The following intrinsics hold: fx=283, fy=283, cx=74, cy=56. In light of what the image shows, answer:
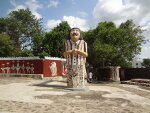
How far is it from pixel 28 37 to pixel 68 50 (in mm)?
44236

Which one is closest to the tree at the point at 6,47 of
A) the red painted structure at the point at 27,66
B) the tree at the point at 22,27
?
the tree at the point at 22,27

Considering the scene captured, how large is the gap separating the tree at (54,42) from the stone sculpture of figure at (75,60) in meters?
30.8

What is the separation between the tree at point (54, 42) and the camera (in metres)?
51.3

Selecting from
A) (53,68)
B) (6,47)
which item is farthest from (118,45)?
(6,47)

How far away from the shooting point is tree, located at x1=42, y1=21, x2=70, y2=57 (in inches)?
2020

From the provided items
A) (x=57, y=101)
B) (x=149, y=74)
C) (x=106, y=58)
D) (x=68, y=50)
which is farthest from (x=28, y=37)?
(x=57, y=101)

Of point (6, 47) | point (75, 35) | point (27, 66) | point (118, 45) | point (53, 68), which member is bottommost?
point (53, 68)

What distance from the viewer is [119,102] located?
15125 mm

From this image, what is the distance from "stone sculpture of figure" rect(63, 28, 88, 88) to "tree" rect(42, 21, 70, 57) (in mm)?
30845

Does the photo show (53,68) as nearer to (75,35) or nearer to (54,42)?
(75,35)

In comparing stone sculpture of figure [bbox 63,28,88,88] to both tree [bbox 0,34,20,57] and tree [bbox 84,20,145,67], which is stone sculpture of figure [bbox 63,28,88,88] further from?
tree [bbox 0,34,20,57]

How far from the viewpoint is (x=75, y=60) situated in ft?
Result: 65.0

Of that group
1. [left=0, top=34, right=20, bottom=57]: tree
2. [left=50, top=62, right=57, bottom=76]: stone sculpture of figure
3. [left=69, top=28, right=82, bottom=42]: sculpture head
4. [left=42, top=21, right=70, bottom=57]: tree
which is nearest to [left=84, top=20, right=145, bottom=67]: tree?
[left=50, top=62, right=57, bottom=76]: stone sculpture of figure

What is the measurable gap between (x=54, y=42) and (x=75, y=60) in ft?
107
